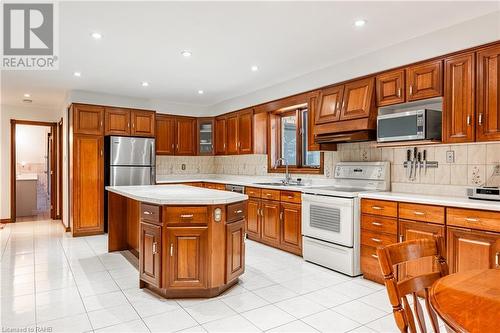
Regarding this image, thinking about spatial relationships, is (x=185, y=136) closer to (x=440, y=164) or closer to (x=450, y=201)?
(x=440, y=164)

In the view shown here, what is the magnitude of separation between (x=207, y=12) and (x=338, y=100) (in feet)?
6.58

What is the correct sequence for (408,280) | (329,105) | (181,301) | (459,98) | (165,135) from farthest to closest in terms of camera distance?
(165,135)
(329,105)
(459,98)
(181,301)
(408,280)

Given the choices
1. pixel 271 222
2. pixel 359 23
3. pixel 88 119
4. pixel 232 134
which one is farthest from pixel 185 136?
pixel 359 23

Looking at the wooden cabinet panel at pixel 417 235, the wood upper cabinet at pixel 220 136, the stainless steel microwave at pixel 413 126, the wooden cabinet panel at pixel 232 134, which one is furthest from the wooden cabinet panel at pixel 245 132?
the wooden cabinet panel at pixel 417 235

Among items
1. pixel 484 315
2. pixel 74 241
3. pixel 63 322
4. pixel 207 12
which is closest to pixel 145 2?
pixel 207 12

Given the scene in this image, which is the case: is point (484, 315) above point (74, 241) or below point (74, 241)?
above

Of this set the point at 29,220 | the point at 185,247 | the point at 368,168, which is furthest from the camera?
the point at 29,220

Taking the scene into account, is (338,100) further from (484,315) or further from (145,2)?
(484,315)

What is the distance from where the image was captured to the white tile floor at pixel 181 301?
2436mm

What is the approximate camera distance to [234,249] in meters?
3.06

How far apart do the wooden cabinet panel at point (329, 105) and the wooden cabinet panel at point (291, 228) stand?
1.19 metres

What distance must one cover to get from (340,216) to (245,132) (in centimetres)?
281

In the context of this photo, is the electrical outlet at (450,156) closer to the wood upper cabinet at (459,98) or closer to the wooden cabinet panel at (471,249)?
the wood upper cabinet at (459,98)

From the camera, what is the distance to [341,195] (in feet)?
11.7
